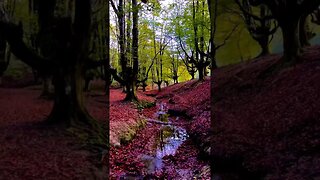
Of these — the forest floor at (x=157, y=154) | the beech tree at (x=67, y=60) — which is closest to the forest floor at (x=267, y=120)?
the forest floor at (x=157, y=154)

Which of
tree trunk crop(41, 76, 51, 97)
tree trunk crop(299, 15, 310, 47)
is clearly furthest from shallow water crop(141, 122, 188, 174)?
tree trunk crop(299, 15, 310, 47)

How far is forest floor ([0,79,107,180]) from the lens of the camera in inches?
144

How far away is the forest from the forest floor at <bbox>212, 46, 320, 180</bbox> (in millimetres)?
15

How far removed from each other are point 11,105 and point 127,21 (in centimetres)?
763

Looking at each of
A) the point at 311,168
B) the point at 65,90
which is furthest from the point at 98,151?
the point at 311,168

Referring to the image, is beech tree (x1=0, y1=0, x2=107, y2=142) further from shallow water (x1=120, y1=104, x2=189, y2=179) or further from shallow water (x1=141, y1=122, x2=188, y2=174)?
shallow water (x1=141, y1=122, x2=188, y2=174)

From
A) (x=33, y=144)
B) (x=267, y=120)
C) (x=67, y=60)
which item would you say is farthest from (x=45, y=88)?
(x=267, y=120)

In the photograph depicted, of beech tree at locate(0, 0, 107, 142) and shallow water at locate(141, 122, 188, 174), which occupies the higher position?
beech tree at locate(0, 0, 107, 142)

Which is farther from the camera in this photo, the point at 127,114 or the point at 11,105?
the point at 127,114

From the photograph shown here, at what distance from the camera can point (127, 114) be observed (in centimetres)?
881

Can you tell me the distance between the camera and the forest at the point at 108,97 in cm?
389

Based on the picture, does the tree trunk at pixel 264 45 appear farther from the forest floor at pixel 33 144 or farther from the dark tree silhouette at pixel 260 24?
the forest floor at pixel 33 144

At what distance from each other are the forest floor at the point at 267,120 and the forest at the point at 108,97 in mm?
15

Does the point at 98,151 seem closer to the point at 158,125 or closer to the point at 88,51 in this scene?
the point at 88,51
